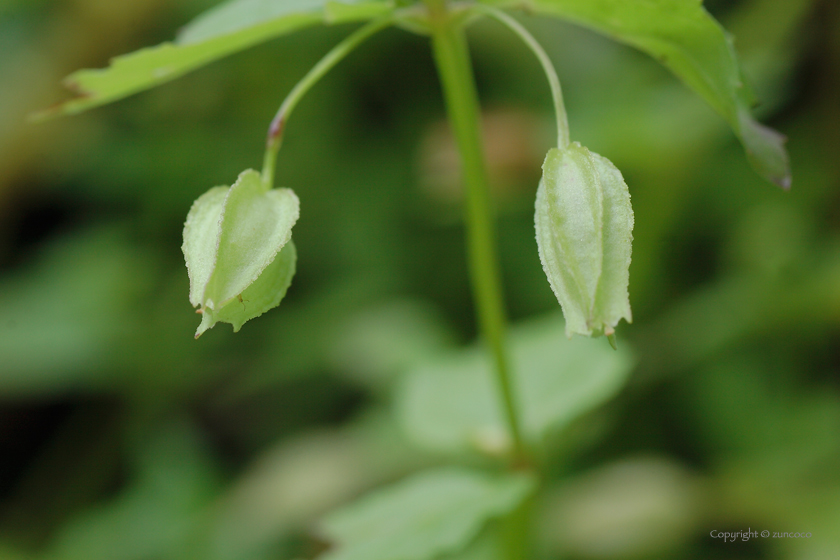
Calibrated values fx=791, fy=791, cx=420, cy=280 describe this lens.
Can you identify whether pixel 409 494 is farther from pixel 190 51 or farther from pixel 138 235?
pixel 138 235

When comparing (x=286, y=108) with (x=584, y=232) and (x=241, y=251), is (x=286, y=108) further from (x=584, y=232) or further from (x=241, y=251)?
(x=584, y=232)

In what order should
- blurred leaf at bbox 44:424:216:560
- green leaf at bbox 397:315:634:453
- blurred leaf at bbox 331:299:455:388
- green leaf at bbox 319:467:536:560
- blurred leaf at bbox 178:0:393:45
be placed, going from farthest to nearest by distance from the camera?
blurred leaf at bbox 331:299:455:388 → blurred leaf at bbox 44:424:216:560 → green leaf at bbox 397:315:634:453 → green leaf at bbox 319:467:536:560 → blurred leaf at bbox 178:0:393:45

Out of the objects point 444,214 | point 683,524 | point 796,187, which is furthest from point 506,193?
point 683,524

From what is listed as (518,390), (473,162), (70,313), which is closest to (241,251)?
(473,162)

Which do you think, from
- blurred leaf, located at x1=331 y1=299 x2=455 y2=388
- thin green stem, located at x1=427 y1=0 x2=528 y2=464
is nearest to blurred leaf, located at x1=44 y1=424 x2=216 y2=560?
blurred leaf, located at x1=331 y1=299 x2=455 y2=388

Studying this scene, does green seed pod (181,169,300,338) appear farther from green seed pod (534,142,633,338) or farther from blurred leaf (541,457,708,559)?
blurred leaf (541,457,708,559)
